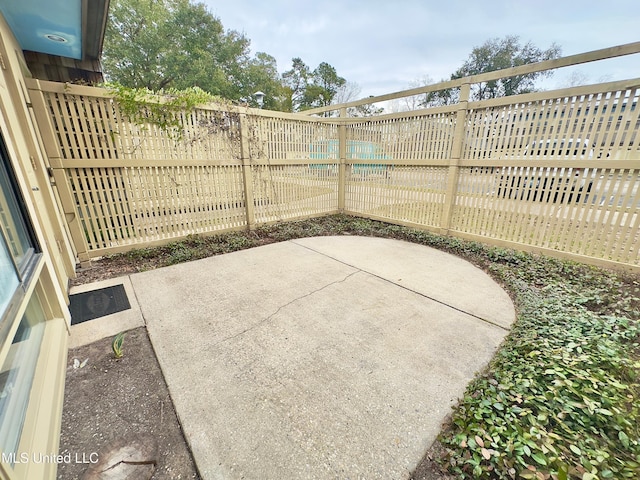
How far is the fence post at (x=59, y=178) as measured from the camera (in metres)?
2.94

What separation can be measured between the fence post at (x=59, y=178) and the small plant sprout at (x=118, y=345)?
6.52ft

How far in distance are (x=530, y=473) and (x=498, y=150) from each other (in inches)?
150

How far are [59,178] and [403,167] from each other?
5.01m

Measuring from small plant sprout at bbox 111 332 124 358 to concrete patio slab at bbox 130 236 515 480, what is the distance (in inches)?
8.3

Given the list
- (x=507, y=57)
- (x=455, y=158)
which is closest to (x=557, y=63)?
(x=455, y=158)

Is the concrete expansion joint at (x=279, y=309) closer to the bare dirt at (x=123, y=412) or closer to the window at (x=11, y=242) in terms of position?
the bare dirt at (x=123, y=412)

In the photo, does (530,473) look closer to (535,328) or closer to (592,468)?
(592,468)

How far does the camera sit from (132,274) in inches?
129

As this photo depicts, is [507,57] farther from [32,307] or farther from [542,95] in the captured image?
[32,307]

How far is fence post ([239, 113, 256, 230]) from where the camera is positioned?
4434 millimetres

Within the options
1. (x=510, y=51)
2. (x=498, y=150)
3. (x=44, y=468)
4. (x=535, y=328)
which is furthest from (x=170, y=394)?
(x=510, y=51)

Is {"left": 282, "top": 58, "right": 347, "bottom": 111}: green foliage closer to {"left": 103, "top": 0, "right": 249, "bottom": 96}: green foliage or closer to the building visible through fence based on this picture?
{"left": 103, "top": 0, "right": 249, "bottom": 96}: green foliage

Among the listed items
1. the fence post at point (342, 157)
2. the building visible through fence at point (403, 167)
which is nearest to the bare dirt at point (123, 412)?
the building visible through fence at point (403, 167)

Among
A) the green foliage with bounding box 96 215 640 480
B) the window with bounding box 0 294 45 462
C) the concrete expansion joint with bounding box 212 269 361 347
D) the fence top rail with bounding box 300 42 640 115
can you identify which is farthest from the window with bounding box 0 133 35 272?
the fence top rail with bounding box 300 42 640 115
